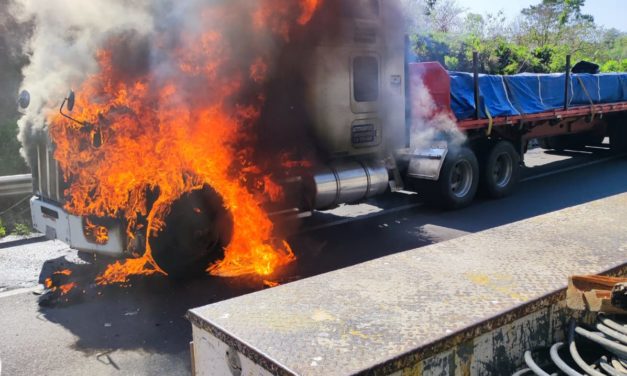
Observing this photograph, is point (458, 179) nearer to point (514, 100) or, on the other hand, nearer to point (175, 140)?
point (514, 100)

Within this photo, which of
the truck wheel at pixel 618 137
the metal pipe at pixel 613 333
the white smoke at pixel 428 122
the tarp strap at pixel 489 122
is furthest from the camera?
the truck wheel at pixel 618 137

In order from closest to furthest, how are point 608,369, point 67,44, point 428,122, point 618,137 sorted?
point 608,369 → point 67,44 → point 428,122 → point 618,137

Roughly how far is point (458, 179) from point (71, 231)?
20.0 feet

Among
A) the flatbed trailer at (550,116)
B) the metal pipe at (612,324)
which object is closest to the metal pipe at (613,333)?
the metal pipe at (612,324)

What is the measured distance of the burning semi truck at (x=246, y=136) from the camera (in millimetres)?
5660

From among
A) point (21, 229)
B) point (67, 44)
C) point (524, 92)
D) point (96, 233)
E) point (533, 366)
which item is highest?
A: point (67, 44)


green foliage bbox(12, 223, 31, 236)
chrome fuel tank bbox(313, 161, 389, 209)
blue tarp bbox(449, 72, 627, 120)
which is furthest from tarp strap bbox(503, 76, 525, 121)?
green foliage bbox(12, 223, 31, 236)

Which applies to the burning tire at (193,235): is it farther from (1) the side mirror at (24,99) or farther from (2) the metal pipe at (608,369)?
(2) the metal pipe at (608,369)

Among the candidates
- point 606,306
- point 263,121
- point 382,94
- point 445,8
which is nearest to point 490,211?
point 382,94

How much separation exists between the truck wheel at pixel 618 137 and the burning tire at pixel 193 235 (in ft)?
38.4

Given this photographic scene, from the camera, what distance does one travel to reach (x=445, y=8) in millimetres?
33062

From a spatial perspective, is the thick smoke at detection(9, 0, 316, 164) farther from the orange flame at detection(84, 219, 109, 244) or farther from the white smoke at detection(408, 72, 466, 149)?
the white smoke at detection(408, 72, 466, 149)

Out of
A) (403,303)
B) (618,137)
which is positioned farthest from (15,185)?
(618,137)

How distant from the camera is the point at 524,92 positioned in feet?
34.2
